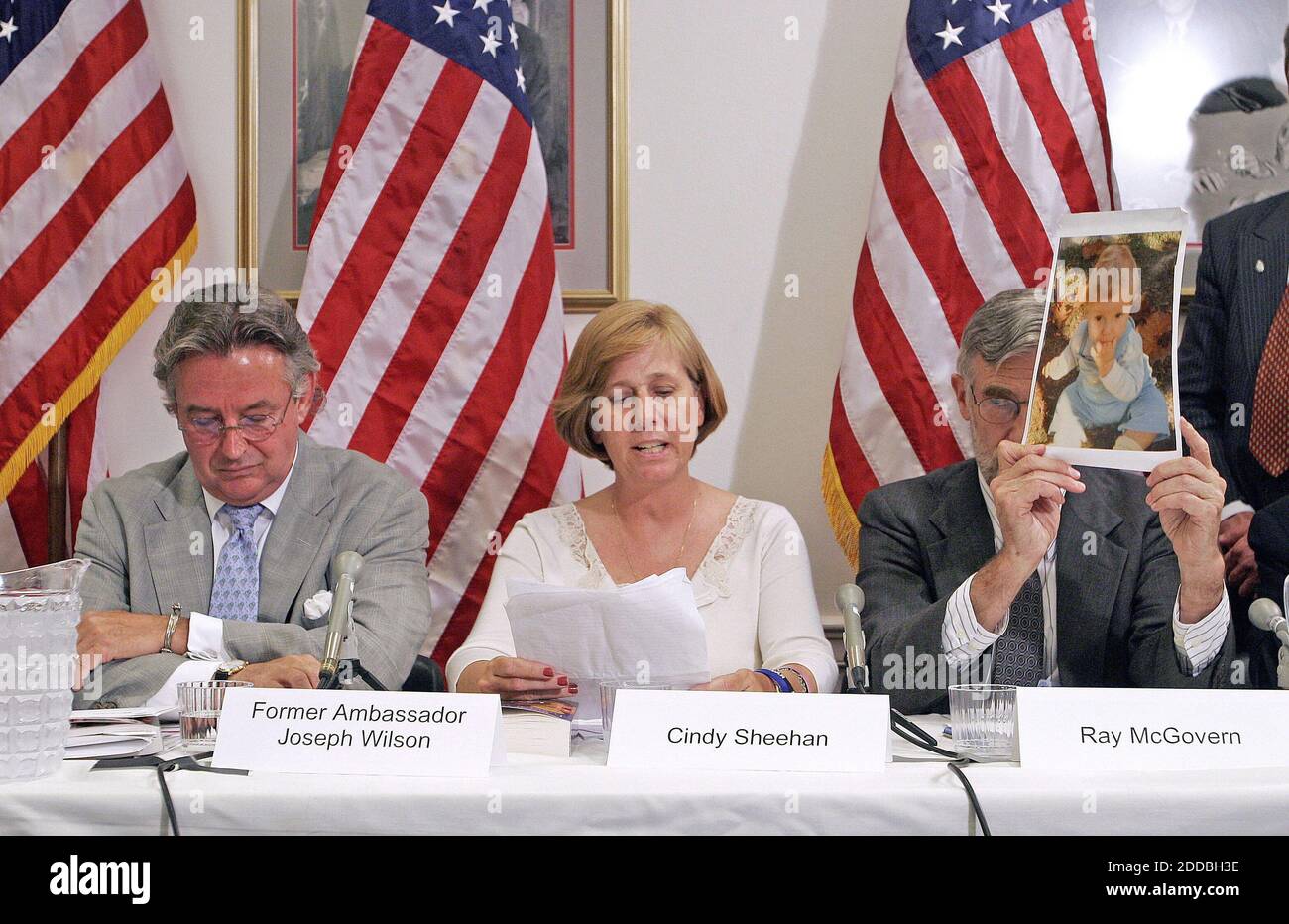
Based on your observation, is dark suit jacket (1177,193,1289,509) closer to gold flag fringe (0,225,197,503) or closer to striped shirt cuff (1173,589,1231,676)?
striped shirt cuff (1173,589,1231,676)

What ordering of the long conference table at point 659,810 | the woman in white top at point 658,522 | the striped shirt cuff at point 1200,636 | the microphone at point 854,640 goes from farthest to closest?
the woman in white top at point 658,522, the striped shirt cuff at point 1200,636, the microphone at point 854,640, the long conference table at point 659,810

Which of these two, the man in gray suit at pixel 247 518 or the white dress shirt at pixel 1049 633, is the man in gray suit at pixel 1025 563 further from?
the man in gray suit at pixel 247 518

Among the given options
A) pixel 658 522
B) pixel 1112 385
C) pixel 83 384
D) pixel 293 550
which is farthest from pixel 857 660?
pixel 83 384

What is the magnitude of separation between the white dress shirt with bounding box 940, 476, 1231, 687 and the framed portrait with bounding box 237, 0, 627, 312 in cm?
142

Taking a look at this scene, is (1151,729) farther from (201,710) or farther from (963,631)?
(201,710)

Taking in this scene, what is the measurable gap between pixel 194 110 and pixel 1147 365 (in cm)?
245

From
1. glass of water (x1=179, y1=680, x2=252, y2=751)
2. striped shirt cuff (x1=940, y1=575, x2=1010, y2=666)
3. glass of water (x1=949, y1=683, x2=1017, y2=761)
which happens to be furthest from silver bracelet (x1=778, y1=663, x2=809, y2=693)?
glass of water (x1=179, y1=680, x2=252, y2=751)

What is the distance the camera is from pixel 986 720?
154 centimetres

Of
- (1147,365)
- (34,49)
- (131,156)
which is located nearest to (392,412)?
(131,156)

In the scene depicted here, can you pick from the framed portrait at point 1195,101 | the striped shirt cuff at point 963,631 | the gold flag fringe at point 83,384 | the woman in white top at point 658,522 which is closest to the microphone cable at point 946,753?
the striped shirt cuff at point 963,631

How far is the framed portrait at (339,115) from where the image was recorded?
3049mm

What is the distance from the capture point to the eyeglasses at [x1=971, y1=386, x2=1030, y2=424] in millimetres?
2086

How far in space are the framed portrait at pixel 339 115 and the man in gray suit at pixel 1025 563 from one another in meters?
1.18

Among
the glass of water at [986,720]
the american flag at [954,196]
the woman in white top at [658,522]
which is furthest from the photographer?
the american flag at [954,196]
